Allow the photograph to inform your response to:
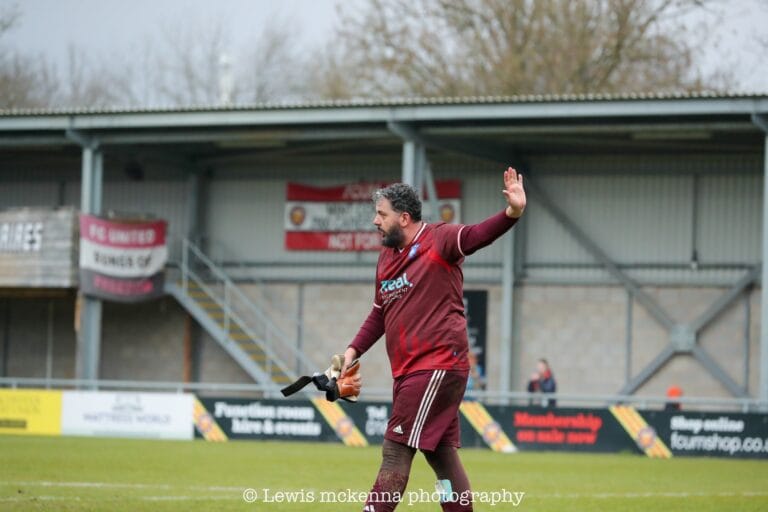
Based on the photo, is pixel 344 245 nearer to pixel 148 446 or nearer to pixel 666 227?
pixel 666 227

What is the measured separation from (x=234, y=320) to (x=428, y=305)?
23.2 meters

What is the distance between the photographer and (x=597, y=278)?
2900 centimetres

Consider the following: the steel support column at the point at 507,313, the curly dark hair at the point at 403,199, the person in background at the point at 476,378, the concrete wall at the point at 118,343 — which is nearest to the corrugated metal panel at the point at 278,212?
the steel support column at the point at 507,313

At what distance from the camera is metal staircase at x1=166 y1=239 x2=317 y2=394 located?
29.9 metres

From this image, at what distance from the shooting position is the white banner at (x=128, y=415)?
23562 millimetres

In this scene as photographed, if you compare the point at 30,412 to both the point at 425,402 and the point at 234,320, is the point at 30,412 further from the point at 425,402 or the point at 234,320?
the point at 425,402

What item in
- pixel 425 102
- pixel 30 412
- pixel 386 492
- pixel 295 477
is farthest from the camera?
pixel 425 102

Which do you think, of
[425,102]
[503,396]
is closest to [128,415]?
[503,396]

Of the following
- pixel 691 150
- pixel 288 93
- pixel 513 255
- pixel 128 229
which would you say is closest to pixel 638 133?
pixel 691 150

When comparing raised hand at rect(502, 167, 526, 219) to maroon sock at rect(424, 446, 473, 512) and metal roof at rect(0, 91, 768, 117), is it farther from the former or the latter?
metal roof at rect(0, 91, 768, 117)

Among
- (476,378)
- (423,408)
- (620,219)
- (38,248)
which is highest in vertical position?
(620,219)

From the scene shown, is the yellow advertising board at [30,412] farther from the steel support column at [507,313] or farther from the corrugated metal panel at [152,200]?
the steel support column at [507,313]

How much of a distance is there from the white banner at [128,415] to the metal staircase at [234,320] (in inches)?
213

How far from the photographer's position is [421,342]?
7762 mm
